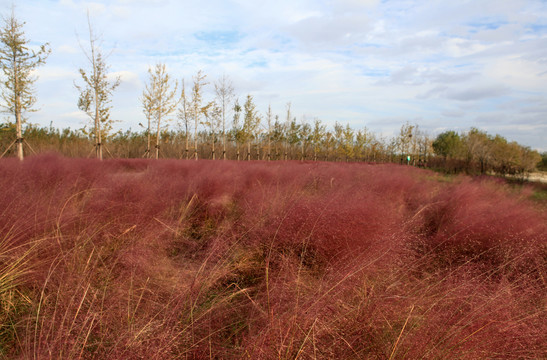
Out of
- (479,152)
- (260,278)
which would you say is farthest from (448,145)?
(260,278)

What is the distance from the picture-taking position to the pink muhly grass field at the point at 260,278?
151 centimetres

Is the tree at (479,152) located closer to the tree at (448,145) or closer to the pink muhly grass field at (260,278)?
the tree at (448,145)

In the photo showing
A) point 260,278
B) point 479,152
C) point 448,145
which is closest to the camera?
point 260,278

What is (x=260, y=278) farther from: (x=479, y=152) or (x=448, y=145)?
(x=448, y=145)

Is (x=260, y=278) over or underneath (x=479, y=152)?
underneath

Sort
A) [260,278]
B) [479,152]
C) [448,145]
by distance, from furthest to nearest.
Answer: [448,145], [479,152], [260,278]

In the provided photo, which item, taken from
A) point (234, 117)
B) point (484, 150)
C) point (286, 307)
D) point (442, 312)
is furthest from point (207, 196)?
point (484, 150)

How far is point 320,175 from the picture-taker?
7324mm

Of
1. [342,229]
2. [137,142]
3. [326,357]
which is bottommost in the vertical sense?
[326,357]

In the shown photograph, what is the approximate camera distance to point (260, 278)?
2.73 meters

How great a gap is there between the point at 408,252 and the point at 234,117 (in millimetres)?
23252

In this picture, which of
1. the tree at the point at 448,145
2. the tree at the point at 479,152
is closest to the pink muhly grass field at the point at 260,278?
the tree at the point at 479,152

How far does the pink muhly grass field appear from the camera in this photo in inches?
59.5

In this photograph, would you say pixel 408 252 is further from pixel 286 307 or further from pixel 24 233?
pixel 24 233
